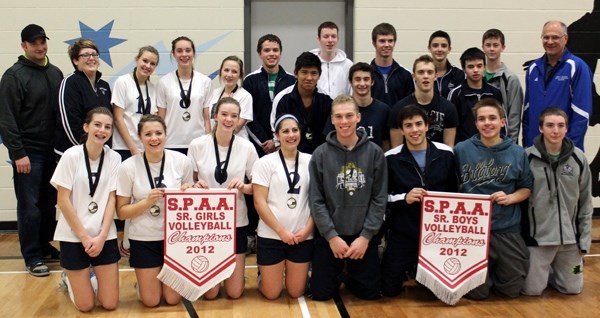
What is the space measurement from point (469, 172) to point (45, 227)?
3729mm

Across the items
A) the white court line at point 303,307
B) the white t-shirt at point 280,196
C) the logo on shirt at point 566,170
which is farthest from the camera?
the logo on shirt at point 566,170

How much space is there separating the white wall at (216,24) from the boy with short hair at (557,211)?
2.40 metres

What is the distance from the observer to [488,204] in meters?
4.29

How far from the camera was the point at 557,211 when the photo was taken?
4453 millimetres

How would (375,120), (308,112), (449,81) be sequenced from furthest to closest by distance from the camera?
(449,81), (308,112), (375,120)

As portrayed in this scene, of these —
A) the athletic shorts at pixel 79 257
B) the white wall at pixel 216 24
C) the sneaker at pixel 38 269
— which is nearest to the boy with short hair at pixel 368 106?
the white wall at pixel 216 24

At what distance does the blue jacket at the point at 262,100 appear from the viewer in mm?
5285

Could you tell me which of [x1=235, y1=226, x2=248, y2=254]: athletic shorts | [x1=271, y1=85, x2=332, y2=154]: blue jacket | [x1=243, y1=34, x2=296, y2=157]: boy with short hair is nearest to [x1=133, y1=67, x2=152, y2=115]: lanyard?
[x1=243, y1=34, x2=296, y2=157]: boy with short hair

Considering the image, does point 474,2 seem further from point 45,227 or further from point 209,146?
point 45,227

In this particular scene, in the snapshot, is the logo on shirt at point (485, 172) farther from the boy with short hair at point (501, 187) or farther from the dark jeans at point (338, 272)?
the dark jeans at point (338, 272)

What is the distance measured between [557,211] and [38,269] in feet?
13.7

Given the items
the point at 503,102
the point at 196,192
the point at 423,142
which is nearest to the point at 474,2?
the point at 503,102

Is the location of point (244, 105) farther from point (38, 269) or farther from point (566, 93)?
point (566, 93)

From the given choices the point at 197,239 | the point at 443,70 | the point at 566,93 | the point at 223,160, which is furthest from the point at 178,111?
the point at 566,93
